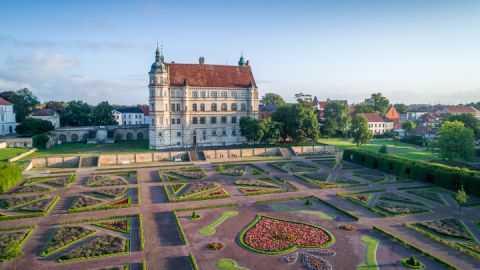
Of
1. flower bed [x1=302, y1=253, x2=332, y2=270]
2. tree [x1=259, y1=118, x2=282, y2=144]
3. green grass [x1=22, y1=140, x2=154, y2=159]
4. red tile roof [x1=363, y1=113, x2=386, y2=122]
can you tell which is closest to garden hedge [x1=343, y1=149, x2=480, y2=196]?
tree [x1=259, y1=118, x2=282, y2=144]

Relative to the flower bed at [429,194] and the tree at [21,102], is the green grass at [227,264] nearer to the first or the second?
the flower bed at [429,194]

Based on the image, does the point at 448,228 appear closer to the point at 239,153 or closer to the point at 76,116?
the point at 239,153

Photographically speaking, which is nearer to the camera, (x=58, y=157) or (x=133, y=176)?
(x=133, y=176)

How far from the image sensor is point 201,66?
8075cm

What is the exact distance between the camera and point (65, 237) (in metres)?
29.3

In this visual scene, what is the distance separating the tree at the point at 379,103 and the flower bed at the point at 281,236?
11837 cm

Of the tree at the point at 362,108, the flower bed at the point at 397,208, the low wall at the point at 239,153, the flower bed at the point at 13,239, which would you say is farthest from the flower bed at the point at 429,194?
the tree at the point at 362,108

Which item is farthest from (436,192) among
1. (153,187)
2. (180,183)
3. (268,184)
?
(153,187)

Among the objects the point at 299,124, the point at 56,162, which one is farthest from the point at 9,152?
the point at 299,124

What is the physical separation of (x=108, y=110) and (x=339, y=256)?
8703cm

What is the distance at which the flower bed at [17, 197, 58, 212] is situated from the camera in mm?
36438

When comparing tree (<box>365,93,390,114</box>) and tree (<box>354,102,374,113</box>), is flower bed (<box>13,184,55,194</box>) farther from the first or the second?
tree (<box>365,93,390,114</box>)

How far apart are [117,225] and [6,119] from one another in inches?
3081

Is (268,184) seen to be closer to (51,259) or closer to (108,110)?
(51,259)
